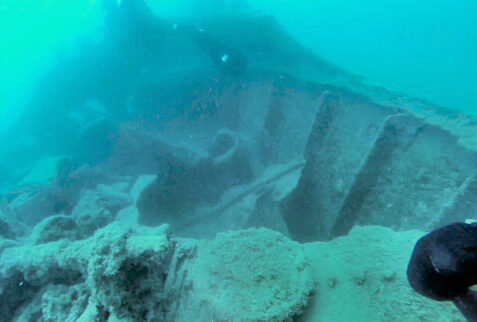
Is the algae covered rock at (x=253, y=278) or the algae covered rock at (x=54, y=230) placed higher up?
the algae covered rock at (x=253, y=278)

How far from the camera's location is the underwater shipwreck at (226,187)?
1747mm

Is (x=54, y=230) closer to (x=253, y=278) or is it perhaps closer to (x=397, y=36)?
(x=253, y=278)

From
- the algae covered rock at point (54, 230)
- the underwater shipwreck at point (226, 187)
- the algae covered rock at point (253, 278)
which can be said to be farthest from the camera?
the algae covered rock at point (54, 230)

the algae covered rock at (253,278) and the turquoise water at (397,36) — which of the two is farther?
the turquoise water at (397,36)

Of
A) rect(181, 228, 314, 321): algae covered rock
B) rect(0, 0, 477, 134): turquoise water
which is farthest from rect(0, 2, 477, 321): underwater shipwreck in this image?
rect(0, 0, 477, 134): turquoise water

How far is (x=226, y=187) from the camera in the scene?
7641mm

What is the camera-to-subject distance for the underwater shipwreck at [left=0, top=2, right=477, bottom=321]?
1747 millimetres

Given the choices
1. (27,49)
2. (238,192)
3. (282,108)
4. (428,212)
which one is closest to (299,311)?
(428,212)

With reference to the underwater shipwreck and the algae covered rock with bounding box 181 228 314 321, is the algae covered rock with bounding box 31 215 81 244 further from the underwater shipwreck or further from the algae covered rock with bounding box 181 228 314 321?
the algae covered rock with bounding box 181 228 314 321

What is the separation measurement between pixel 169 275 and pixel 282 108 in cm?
749

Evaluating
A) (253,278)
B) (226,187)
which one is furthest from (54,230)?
(226,187)

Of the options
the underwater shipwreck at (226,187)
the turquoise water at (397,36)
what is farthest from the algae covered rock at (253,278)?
the turquoise water at (397,36)

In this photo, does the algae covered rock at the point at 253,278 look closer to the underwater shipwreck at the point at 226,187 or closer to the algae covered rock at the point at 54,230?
the underwater shipwreck at the point at 226,187

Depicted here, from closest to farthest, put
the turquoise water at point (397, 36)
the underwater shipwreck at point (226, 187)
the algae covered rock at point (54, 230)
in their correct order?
1. the underwater shipwreck at point (226, 187)
2. the algae covered rock at point (54, 230)
3. the turquoise water at point (397, 36)
